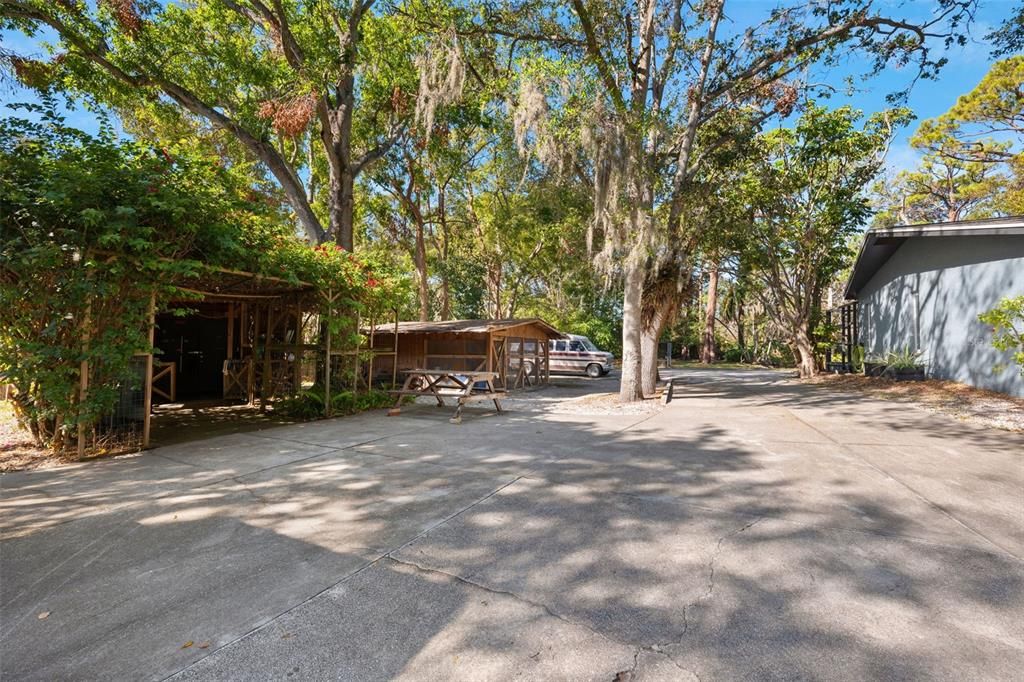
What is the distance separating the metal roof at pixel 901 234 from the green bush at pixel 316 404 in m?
13.0

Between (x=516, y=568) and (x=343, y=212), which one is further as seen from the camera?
(x=343, y=212)

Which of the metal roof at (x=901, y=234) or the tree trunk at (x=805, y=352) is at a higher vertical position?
the metal roof at (x=901, y=234)

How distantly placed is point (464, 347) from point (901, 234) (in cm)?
1246

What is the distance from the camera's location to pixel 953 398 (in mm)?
9781

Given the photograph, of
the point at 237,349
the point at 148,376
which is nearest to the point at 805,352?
the point at 237,349

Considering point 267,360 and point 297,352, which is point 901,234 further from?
point 267,360

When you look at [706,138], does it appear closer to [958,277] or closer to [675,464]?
[958,277]

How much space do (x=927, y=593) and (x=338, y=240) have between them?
1277 centimetres

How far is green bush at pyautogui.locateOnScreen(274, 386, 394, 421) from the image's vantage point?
848 centimetres

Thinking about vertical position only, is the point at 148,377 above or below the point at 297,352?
below

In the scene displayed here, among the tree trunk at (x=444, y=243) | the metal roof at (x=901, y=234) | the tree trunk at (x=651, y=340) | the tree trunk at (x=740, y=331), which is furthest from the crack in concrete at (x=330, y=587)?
the tree trunk at (x=740, y=331)

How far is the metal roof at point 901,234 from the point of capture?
362 inches

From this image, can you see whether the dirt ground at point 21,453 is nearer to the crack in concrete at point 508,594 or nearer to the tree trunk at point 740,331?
the crack in concrete at point 508,594

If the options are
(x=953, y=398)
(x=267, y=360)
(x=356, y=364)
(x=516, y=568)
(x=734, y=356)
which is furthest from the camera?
(x=734, y=356)
